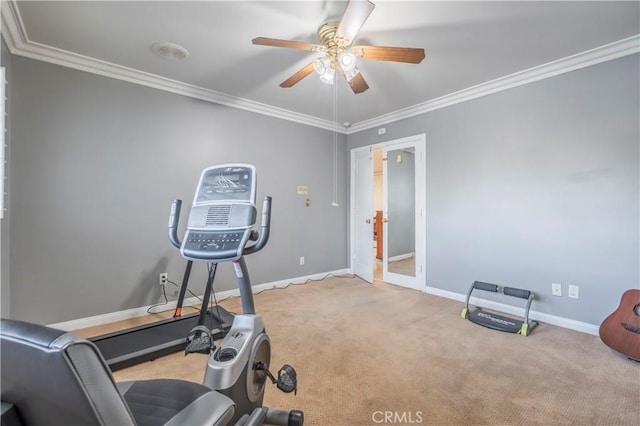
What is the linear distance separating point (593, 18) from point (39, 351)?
3327mm

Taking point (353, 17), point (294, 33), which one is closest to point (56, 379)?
point (353, 17)

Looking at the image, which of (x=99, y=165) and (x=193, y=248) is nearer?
(x=193, y=248)

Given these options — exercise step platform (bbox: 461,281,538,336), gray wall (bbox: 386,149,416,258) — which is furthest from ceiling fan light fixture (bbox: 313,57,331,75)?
exercise step platform (bbox: 461,281,538,336)

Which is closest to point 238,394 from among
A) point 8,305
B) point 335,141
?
point 8,305

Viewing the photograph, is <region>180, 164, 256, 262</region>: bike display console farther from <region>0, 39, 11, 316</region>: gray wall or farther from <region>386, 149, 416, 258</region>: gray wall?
<region>386, 149, 416, 258</region>: gray wall

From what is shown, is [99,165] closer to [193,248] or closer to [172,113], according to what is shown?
[172,113]

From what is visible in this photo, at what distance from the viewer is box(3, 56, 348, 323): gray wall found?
2453 millimetres

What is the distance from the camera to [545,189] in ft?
9.32

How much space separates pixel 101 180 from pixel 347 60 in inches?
97.4

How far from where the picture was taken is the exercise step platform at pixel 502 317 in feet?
8.55

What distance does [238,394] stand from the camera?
1.32 m

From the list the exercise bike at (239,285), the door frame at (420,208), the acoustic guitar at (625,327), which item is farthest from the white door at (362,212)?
the exercise bike at (239,285)

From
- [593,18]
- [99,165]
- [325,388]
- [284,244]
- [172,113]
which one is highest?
[593,18]

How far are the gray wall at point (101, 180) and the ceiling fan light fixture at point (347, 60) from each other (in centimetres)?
198
